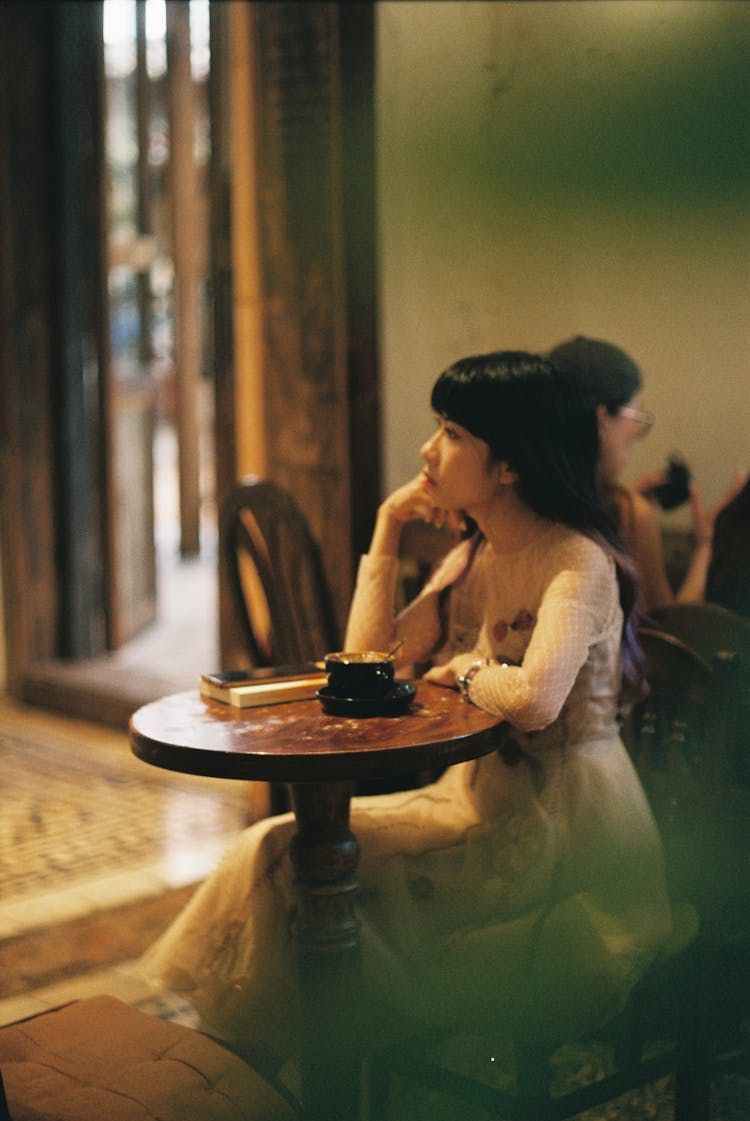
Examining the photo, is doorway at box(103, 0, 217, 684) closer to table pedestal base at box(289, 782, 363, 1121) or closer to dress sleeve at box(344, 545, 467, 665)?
dress sleeve at box(344, 545, 467, 665)

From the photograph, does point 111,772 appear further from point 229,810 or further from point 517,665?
point 517,665

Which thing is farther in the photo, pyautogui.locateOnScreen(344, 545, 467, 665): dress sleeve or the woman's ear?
pyautogui.locateOnScreen(344, 545, 467, 665): dress sleeve

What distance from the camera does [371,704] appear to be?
1899 mm

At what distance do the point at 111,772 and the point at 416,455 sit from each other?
5.24ft

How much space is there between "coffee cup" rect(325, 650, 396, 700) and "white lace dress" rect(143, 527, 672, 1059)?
143mm

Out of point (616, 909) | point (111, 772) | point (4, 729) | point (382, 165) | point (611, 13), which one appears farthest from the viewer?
point (4, 729)

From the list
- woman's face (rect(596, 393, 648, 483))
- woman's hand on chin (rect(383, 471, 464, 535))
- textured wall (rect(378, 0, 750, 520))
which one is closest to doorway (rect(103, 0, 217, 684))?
textured wall (rect(378, 0, 750, 520))

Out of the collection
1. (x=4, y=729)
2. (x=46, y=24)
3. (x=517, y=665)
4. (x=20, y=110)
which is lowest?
(x=4, y=729)

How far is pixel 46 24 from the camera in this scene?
17.0 ft

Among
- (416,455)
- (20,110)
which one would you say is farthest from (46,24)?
(416,455)

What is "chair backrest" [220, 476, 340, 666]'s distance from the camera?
275cm

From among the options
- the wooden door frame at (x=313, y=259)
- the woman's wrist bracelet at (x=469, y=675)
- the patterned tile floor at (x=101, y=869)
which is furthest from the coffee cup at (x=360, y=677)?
the wooden door frame at (x=313, y=259)

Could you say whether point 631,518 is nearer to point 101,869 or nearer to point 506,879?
point 506,879

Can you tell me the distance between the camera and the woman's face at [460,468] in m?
2.06
